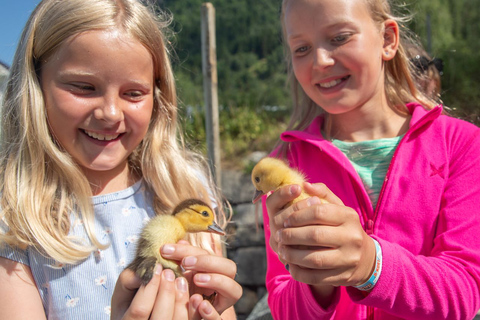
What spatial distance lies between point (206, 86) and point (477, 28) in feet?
26.2

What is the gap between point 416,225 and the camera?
186 centimetres

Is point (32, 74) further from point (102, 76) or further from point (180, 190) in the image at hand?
point (180, 190)

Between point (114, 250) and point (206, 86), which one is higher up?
point (114, 250)

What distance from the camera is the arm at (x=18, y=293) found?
1.80 meters

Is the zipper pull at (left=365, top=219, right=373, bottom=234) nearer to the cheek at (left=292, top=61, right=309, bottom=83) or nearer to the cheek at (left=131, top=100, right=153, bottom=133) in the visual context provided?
the cheek at (left=292, top=61, right=309, bottom=83)

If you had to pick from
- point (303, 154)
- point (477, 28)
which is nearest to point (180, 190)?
point (303, 154)

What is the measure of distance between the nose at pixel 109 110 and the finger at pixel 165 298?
810 millimetres

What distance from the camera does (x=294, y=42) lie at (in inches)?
81.0

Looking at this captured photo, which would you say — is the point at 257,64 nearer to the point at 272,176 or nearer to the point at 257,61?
the point at 257,61

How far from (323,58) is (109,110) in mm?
1056

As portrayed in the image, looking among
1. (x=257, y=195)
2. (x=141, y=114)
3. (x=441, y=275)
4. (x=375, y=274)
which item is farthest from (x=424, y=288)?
(x=141, y=114)

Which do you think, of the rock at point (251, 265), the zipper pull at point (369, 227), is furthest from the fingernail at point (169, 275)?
the rock at point (251, 265)

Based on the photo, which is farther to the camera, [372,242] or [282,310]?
[282,310]

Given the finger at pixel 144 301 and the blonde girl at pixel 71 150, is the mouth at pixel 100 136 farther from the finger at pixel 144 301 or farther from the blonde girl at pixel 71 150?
the finger at pixel 144 301
